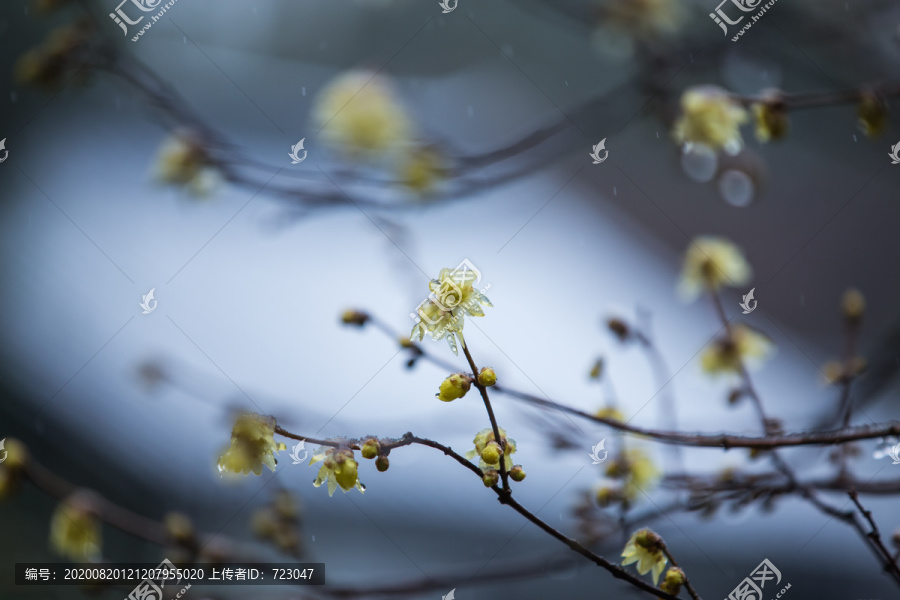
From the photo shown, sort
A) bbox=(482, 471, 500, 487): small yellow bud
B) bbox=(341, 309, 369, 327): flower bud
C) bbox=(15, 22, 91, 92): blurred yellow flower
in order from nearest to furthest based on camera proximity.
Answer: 1. bbox=(482, 471, 500, 487): small yellow bud
2. bbox=(341, 309, 369, 327): flower bud
3. bbox=(15, 22, 91, 92): blurred yellow flower

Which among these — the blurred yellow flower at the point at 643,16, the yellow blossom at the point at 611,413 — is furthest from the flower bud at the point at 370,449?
the blurred yellow flower at the point at 643,16

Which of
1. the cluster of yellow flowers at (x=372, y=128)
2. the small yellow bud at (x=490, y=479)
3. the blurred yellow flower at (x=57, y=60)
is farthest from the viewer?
the cluster of yellow flowers at (x=372, y=128)

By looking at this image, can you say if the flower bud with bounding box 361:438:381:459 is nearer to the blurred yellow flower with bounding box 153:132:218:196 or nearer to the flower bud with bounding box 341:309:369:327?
the flower bud with bounding box 341:309:369:327

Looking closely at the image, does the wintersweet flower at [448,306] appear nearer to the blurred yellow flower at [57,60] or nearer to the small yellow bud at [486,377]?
the small yellow bud at [486,377]

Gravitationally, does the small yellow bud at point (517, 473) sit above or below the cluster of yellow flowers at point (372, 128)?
below

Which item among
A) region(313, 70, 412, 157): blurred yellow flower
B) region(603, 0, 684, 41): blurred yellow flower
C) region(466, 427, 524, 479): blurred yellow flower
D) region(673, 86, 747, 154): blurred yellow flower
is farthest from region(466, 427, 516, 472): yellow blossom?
region(603, 0, 684, 41): blurred yellow flower

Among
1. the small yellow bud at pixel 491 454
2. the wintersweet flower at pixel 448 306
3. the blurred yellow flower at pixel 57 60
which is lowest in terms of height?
the small yellow bud at pixel 491 454

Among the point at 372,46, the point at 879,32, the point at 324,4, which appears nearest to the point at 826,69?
the point at 879,32
